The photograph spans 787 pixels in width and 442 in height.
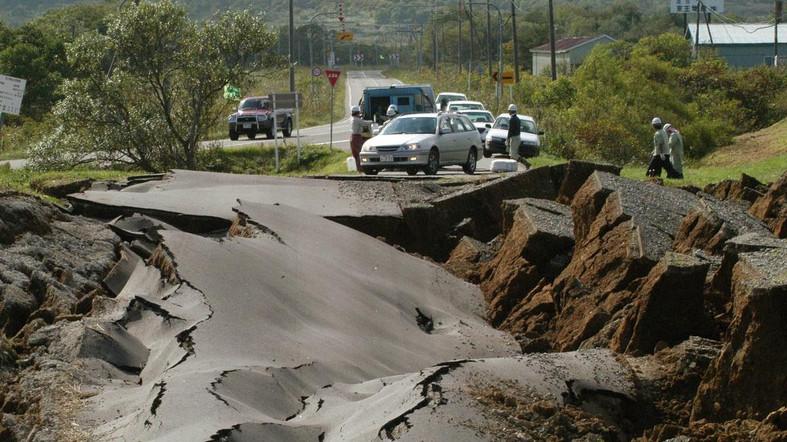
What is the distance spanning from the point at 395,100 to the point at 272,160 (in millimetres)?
4812

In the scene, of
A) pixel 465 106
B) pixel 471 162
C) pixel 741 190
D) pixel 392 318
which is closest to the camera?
pixel 392 318

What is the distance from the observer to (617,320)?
13070mm

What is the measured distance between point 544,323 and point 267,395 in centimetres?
594

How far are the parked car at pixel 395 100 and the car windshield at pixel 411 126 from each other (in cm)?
1252

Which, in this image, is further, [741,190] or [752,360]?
[741,190]

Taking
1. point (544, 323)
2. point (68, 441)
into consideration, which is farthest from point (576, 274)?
point (68, 441)

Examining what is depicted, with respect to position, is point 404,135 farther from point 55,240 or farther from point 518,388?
point 518,388

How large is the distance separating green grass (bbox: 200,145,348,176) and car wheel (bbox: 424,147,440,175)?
4812 millimetres

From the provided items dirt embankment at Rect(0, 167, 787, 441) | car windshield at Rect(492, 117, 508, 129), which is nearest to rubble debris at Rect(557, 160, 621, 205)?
dirt embankment at Rect(0, 167, 787, 441)

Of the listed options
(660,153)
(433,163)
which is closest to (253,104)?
(433,163)

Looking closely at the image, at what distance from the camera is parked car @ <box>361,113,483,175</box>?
2964cm

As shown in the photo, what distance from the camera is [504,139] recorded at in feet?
133

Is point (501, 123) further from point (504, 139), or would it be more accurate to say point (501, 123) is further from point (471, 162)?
point (471, 162)

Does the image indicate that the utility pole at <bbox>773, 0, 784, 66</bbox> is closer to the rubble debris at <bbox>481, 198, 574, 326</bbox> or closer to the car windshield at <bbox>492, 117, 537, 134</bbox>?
the car windshield at <bbox>492, 117, 537, 134</bbox>
